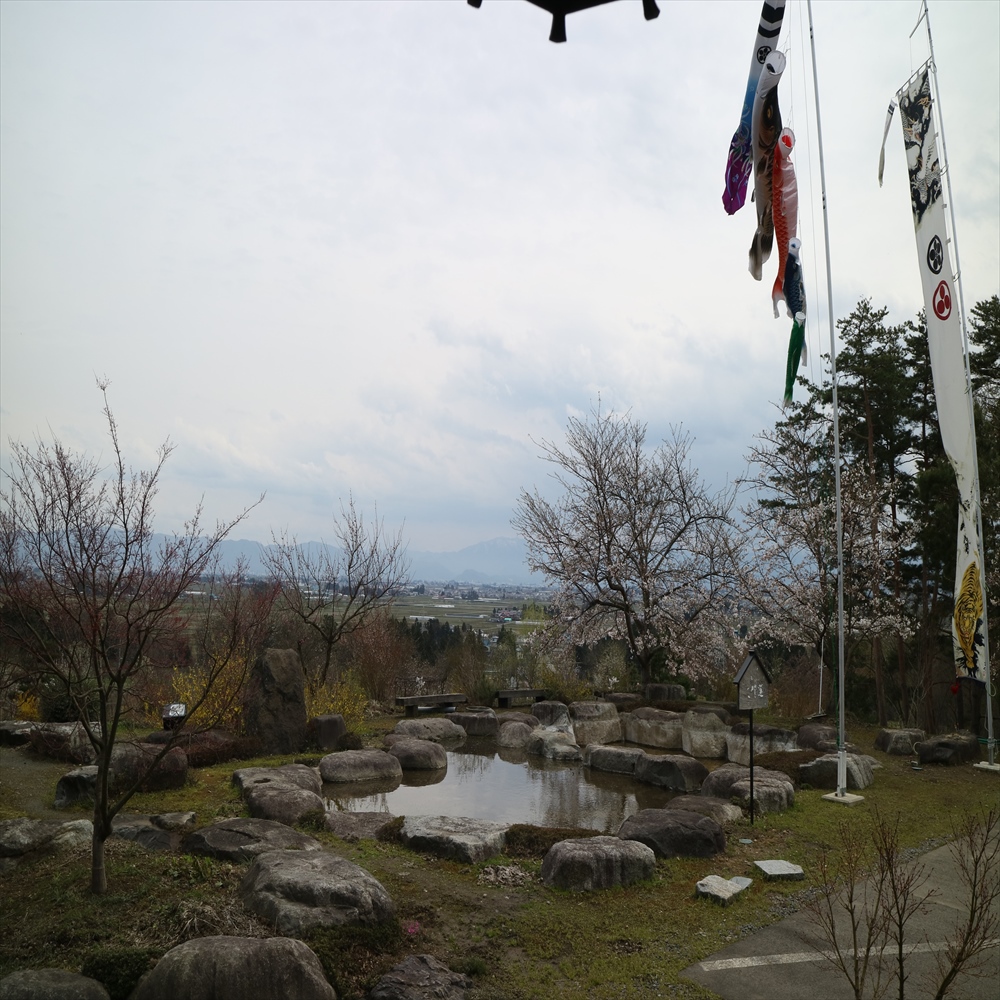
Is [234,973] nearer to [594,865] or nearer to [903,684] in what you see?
[594,865]

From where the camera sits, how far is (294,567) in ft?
66.2

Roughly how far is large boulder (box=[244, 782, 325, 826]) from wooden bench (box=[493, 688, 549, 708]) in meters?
11.0

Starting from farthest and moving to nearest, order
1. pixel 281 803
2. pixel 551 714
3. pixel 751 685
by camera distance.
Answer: pixel 551 714 < pixel 751 685 < pixel 281 803

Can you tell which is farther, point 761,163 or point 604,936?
point 761,163

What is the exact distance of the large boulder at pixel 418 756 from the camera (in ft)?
44.2

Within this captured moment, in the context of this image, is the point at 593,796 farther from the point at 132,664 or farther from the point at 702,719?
the point at 132,664

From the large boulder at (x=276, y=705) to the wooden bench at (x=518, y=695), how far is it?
7577mm

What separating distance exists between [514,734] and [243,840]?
9.20 m

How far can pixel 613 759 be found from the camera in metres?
13.8

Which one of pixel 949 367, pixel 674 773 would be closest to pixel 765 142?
pixel 949 367

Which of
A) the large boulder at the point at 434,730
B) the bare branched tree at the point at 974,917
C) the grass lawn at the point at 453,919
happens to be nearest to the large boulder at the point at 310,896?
the grass lawn at the point at 453,919

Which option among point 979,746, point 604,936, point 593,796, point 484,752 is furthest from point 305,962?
point 979,746

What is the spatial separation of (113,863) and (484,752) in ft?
30.9

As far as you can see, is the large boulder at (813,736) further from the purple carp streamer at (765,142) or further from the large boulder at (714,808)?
the purple carp streamer at (765,142)
